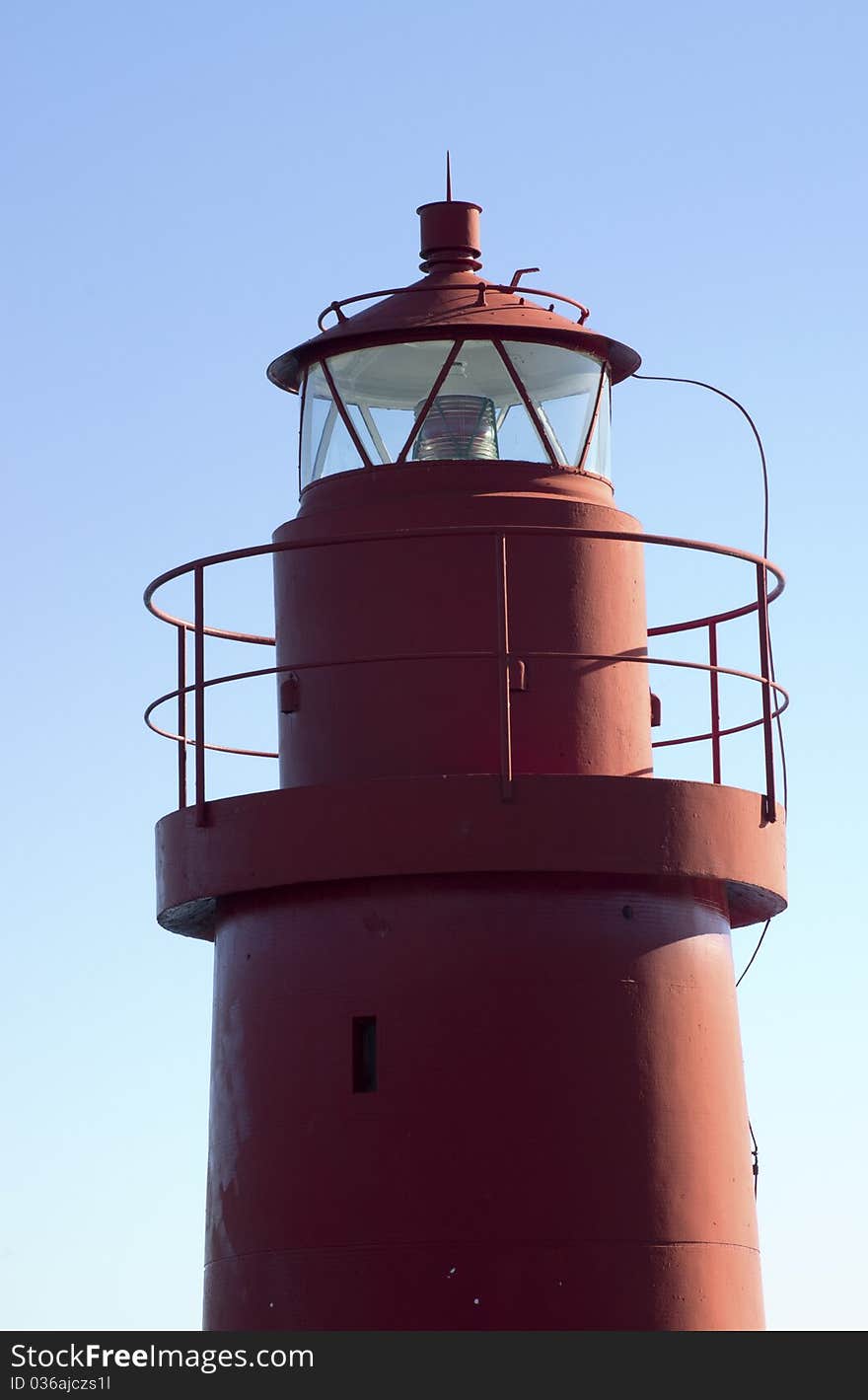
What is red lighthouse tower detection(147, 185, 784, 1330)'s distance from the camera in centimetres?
1834

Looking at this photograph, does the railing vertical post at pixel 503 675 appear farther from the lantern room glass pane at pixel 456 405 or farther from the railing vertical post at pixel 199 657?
the railing vertical post at pixel 199 657

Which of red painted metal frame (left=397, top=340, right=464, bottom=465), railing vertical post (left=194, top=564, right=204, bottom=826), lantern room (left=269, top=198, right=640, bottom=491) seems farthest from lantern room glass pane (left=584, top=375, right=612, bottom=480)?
railing vertical post (left=194, top=564, right=204, bottom=826)

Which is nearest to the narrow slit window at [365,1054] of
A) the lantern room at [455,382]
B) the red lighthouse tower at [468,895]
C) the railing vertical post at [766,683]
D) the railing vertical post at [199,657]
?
the red lighthouse tower at [468,895]

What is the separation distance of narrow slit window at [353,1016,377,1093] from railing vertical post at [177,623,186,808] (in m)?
1.98

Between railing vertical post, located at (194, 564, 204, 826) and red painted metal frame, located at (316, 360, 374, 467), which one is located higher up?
red painted metal frame, located at (316, 360, 374, 467)

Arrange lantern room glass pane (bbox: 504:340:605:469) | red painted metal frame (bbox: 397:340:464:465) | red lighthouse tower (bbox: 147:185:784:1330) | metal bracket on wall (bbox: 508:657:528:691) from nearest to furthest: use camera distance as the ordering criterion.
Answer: red lighthouse tower (bbox: 147:185:784:1330)
metal bracket on wall (bbox: 508:657:528:691)
red painted metal frame (bbox: 397:340:464:465)
lantern room glass pane (bbox: 504:340:605:469)

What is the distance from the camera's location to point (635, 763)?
19.7 m

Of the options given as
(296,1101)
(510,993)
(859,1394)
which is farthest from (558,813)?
(859,1394)

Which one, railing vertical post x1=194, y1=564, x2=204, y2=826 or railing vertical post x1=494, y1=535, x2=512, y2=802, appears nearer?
railing vertical post x1=494, y1=535, x2=512, y2=802

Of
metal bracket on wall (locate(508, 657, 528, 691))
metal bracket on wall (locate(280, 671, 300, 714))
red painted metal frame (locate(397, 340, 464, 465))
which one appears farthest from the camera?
red painted metal frame (locate(397, 340, 464, 465))

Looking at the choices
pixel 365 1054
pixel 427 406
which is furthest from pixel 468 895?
pixel 427 406

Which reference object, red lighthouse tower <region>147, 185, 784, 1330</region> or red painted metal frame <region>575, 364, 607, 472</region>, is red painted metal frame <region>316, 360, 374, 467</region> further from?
red painted metal frame <region>575, 364, 607, 472</region>

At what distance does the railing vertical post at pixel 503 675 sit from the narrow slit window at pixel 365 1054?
145 cm

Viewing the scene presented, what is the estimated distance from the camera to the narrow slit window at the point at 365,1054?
18.6m
